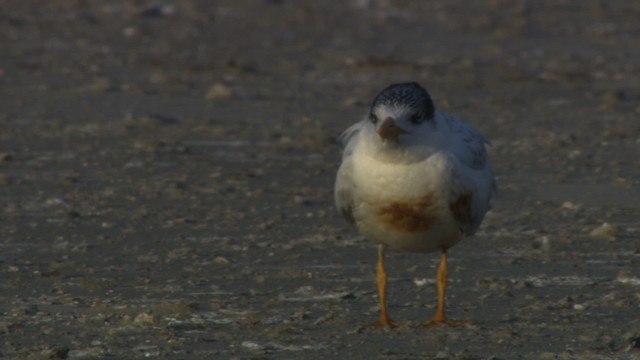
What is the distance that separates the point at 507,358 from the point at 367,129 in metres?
1.23

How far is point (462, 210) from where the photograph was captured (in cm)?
754

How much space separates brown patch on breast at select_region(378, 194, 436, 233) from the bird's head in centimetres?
26

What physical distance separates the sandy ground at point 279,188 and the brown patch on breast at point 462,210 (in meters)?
0.44

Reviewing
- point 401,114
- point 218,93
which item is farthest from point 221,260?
point 218,93

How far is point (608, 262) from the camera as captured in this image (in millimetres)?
9055

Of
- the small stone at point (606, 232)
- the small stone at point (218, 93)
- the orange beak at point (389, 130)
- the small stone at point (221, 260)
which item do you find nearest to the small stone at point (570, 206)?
the small stone at point (606, 232)

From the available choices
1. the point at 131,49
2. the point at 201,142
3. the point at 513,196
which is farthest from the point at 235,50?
the point at 513,196

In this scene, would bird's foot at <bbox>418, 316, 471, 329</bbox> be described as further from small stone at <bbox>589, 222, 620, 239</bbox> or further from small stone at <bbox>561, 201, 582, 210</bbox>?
small stone at <bbox>561, 201, 582, 210</bbox>

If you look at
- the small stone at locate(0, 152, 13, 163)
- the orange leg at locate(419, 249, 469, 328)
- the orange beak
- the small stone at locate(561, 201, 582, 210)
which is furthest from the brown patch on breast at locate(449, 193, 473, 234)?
the small stone at locate(0, 152, 13, 163)

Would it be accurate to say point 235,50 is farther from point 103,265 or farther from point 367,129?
point 367,129

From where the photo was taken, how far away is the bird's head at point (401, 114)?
287 inches

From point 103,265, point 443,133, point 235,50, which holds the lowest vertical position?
point 235,50

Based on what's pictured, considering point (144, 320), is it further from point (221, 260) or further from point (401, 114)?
point (221, 260)

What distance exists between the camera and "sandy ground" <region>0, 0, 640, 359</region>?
24.6 ft
